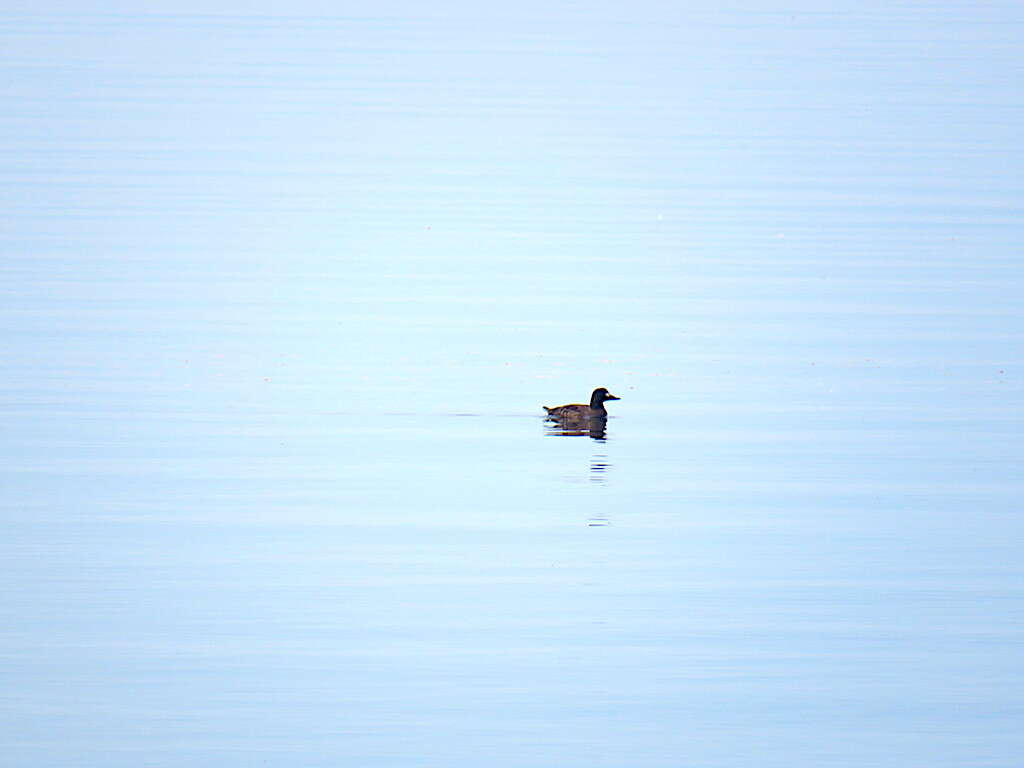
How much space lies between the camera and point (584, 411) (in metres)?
14.6

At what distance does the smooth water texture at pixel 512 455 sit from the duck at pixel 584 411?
0.21 meters

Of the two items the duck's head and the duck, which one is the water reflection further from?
the duck's head

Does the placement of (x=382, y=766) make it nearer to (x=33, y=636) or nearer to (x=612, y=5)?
(x=33, y=636)

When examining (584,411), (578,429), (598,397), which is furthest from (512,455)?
(598,397)

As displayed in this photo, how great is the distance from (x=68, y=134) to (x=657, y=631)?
26.6m

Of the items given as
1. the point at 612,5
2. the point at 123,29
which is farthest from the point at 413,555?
the point at 612,5

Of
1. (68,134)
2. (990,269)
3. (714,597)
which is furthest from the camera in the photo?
(68,134)

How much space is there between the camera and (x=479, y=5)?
72812 mm

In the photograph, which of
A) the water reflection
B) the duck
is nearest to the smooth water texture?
the water reflection

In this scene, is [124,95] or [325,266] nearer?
[325,266]

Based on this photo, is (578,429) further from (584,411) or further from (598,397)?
(598,397)

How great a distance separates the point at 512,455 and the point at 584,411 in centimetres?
121

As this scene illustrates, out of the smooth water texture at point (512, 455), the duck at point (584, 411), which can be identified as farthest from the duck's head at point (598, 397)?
the smooth water texture at point (512, 455)

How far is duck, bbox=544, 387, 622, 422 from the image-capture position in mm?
14531
